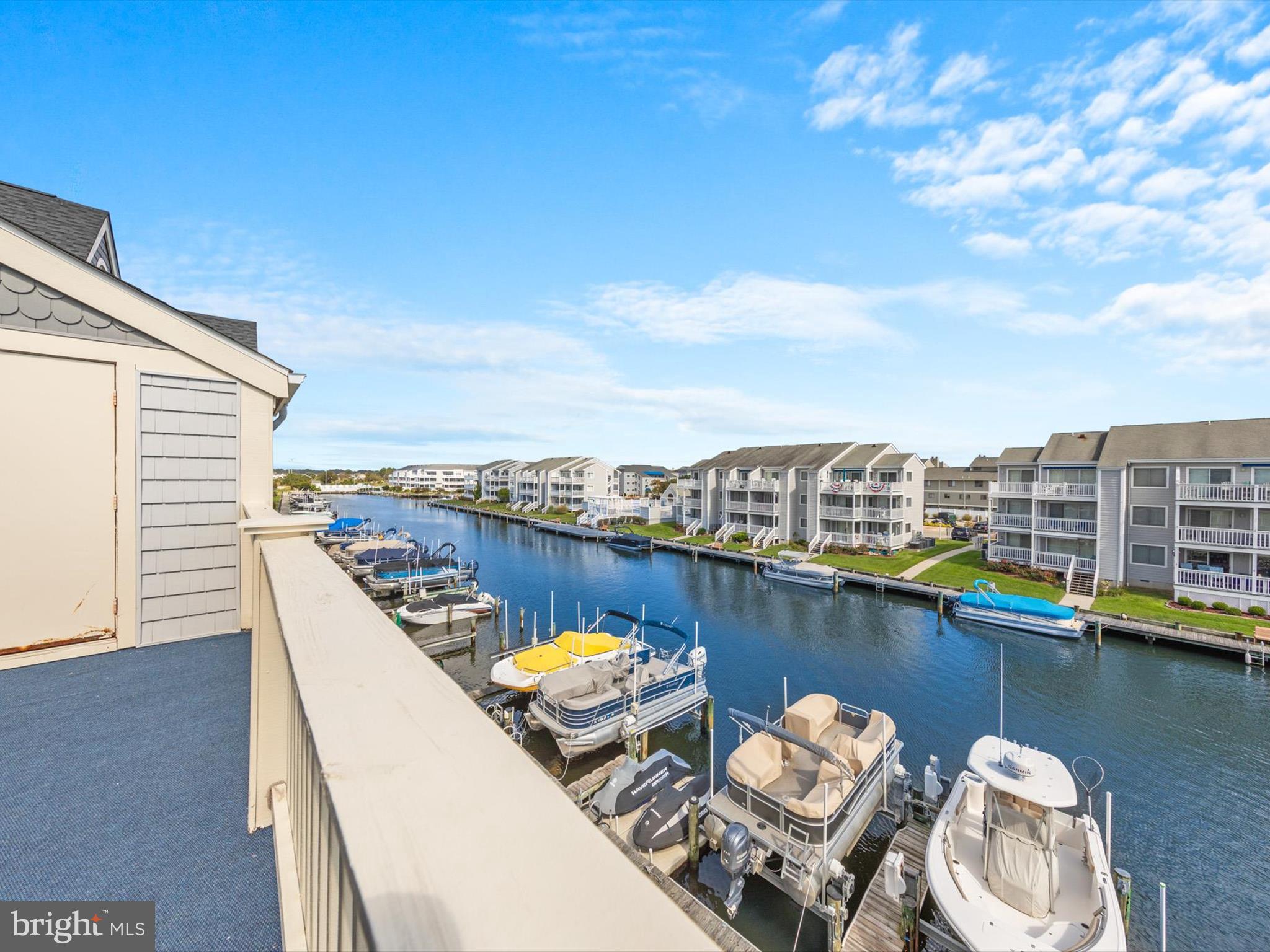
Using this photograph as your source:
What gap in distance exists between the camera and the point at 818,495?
137ft

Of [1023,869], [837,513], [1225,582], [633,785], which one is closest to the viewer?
[1023,869]

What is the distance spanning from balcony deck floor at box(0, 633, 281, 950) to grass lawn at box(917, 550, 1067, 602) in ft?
104

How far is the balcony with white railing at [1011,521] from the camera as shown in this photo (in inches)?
1233

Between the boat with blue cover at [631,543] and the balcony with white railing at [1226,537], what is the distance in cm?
3220

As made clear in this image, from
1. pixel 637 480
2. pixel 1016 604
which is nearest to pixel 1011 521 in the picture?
pixel 1016 604

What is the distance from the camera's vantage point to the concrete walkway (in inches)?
→ 1272

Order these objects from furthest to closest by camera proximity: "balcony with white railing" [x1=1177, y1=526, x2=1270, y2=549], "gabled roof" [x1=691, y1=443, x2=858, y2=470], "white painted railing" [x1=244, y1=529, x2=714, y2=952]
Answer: "gabled roof" [x1=691, y1=443, x2=858, y2=470], "balcony with white railing" [x1=1177, y1=526, x2=1270, y2=549], "white painted railing" [x1=244, y1=529, x2=714, y2=952]

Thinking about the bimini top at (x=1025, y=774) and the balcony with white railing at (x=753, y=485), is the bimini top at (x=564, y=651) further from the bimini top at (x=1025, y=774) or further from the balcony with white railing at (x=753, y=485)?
the balcony with white railing at (x=753, y=485)

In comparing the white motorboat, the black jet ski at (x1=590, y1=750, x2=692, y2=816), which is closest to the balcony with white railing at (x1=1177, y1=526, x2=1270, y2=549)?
the white motorboat

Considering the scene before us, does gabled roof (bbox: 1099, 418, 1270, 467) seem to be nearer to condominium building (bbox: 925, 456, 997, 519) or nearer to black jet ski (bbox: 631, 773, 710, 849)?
black jet ski (bbox: 631, 773, 710, 849)

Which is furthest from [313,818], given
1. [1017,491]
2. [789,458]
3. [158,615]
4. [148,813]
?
[789,458]

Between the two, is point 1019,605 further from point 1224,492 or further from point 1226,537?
point 1224,492

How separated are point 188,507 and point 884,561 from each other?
37518 mm

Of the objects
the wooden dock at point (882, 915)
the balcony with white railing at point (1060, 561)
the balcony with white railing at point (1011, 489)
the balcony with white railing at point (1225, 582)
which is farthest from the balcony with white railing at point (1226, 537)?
the wooden dock at point (882, 915)
